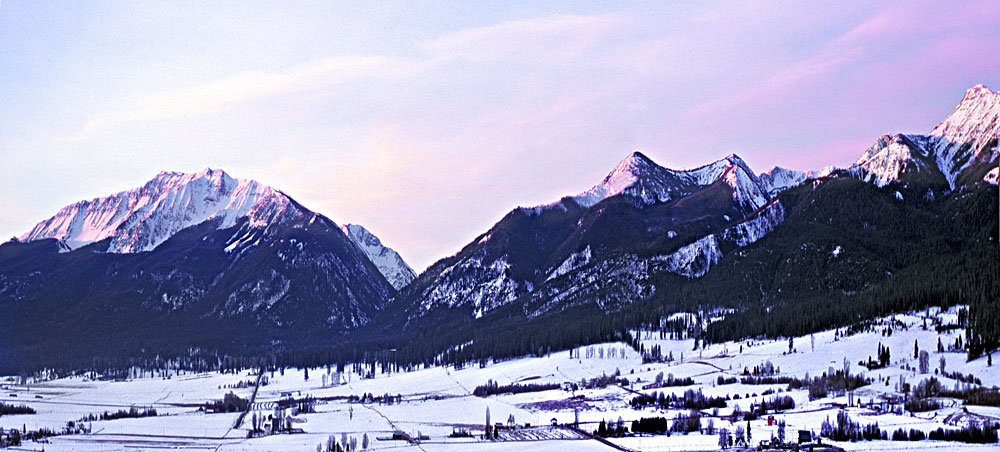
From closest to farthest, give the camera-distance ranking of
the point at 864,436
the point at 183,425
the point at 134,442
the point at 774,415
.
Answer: the point at 864,436 → the point at 774,415 → the point at 134,442 → the point at 183,425

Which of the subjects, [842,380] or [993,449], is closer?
[993,449]

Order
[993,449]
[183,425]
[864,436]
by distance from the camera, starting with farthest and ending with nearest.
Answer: [183,425]
[864,436]
[993,449]

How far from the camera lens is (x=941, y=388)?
582 ft

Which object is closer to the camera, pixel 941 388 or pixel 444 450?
pixel 444 450

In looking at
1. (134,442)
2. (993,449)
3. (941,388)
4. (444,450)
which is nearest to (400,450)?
(444,450)

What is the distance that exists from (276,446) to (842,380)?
110m

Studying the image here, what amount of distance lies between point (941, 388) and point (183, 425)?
145 metres

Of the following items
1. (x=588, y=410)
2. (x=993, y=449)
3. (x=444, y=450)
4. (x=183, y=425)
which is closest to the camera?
(x=993, y=449)

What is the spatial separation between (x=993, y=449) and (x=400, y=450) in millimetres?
82222

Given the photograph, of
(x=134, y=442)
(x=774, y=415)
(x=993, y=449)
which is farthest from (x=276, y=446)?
(x=993, y=449)

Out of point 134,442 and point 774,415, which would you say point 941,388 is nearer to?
point 774,415

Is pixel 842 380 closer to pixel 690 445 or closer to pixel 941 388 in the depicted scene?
pixel 941 388

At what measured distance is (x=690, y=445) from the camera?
138 metres

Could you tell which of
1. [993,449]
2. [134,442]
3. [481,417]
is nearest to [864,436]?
[993,449]
